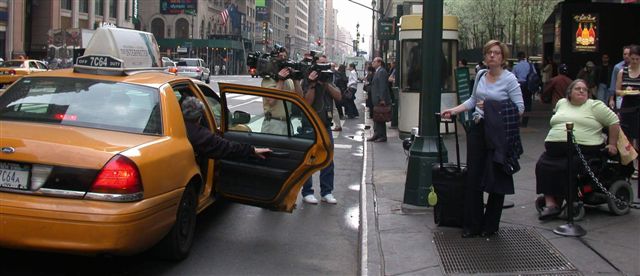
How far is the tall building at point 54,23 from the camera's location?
4475 cm

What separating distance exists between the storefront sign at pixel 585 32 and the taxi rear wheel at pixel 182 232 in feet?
58.8

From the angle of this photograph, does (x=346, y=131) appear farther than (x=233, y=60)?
No

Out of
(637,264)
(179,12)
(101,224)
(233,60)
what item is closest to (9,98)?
(101,224)

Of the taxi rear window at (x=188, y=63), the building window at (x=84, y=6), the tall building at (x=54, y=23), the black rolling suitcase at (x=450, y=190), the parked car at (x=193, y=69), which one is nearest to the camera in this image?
the black rolling suitcase at (x=450, y=190)

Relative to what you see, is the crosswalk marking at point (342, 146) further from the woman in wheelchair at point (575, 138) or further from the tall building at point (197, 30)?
the tall building at point (197, 30)

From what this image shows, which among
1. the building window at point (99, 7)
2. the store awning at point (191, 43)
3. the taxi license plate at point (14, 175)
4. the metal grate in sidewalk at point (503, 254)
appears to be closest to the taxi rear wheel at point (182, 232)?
the taxi license plate at point (14, 175)

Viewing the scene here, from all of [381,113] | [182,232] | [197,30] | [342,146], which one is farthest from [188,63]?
[197,30]

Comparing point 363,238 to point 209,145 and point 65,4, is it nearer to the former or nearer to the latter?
point 209,145

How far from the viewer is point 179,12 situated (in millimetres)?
94000

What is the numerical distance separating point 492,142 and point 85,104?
135 inches

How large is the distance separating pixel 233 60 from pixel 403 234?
103 meters

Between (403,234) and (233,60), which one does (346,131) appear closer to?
(403,234)

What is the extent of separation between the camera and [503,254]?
16.8ft

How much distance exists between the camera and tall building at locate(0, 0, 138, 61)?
44.8 meters
